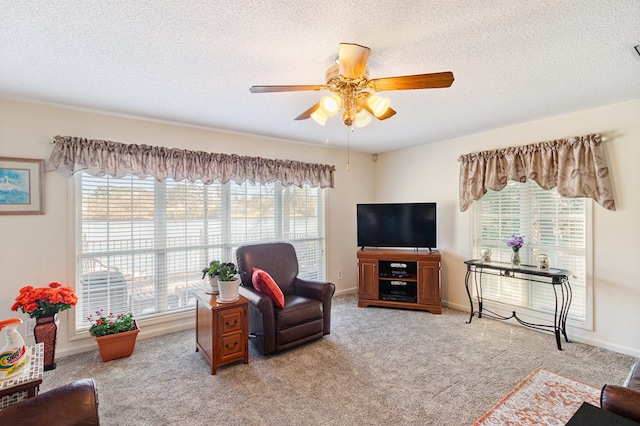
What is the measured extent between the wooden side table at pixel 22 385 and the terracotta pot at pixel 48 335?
3.68 ft

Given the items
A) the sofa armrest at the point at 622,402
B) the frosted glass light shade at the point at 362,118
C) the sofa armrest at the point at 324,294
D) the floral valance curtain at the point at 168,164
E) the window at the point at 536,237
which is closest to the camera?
the sofa armrest at the point at 622,402

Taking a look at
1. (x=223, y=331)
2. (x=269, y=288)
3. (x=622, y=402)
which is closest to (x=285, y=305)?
(x=269, y=288)

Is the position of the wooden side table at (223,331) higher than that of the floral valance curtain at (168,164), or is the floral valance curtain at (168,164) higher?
the floral valance curtain at (168,164)

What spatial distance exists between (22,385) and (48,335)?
141cm

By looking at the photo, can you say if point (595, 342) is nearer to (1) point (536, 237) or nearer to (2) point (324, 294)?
(1) point (536, 237)

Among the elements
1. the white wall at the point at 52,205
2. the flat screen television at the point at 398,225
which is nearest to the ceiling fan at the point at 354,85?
the white wall at the point at 52,205

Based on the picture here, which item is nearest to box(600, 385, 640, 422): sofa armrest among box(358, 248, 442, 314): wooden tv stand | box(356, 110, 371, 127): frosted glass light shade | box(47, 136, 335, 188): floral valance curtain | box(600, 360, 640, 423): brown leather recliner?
box(600, 360, 640, 423): brown leather recliner

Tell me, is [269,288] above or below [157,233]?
below

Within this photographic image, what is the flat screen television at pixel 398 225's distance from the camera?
418cm

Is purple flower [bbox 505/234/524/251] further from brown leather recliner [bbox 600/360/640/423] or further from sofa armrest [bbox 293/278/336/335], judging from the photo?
brown leather recliner [bbox 600/360/640/423]

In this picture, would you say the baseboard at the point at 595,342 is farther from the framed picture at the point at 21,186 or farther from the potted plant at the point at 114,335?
the framed picture at the point at 21,186

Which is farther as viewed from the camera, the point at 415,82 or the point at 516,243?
the point at 516,243

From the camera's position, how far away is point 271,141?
13.8 feet

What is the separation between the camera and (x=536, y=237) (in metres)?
3.48
